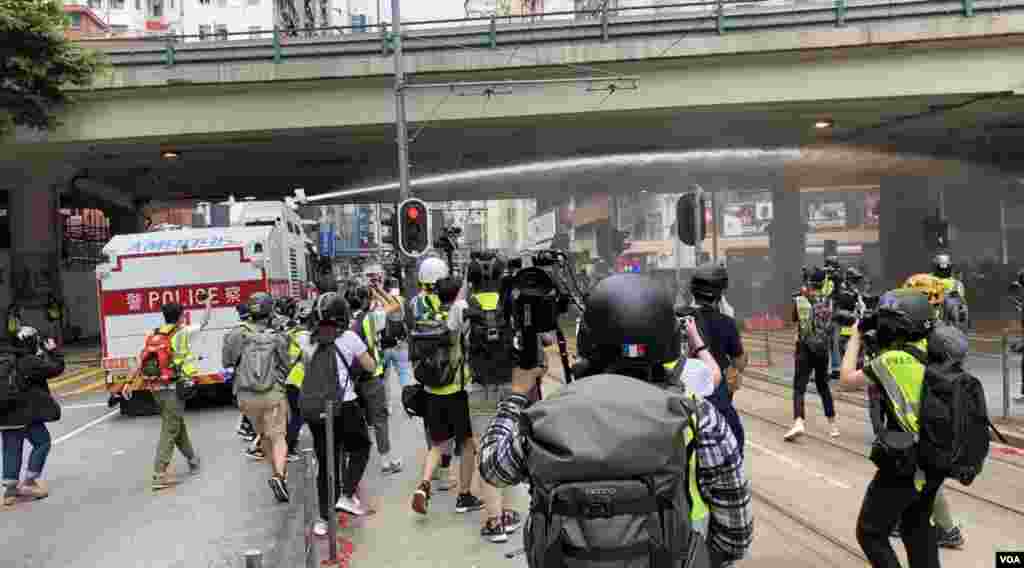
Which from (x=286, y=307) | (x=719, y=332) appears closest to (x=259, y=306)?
(x=286, y=307)

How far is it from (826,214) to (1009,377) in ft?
116

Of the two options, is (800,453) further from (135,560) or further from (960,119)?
(960,119)

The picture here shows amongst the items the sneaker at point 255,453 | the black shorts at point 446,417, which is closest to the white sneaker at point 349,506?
the black shorts at point 446,417

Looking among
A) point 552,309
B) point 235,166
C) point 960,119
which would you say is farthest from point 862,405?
point 235,166

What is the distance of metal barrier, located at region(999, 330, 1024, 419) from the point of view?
9.94 m

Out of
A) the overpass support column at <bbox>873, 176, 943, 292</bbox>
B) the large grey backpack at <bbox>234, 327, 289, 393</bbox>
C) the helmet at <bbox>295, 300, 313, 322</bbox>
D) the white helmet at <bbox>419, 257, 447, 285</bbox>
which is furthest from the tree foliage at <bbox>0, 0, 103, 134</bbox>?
the overpass support column at <bbox>873, 176, 943, 292</bbox>

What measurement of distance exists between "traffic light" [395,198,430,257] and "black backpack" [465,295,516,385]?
6892 mm

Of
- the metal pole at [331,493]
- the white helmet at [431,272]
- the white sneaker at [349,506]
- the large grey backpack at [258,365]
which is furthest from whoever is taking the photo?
the large grey backpack at [258,365]

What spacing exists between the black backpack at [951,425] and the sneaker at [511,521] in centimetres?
315

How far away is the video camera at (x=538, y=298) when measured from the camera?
11.8ft

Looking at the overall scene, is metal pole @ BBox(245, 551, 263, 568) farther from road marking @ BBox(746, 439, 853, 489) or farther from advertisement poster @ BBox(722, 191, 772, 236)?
advertisement poster @ BBox(722, 191, 772, 236)

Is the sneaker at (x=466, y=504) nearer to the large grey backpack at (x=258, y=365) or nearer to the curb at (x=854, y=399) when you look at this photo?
the large grey backpack at (x=258, y=365)

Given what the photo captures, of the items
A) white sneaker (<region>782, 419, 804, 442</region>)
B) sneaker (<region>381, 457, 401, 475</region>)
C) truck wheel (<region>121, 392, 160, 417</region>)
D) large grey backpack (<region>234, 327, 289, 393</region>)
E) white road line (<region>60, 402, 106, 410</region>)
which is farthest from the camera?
white road line (<region>60, 402, 106, 410</region>)

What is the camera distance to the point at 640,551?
2078 mm
